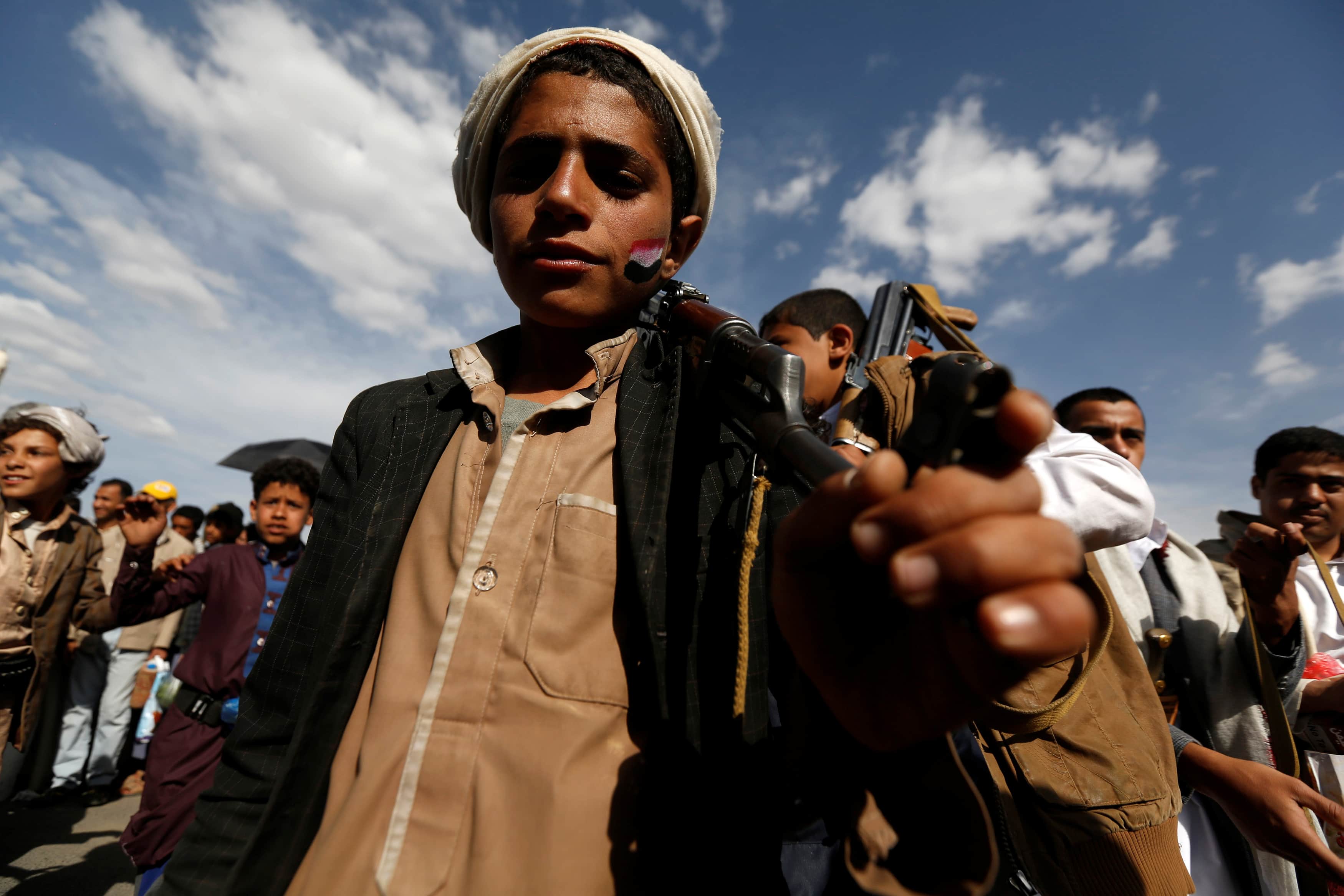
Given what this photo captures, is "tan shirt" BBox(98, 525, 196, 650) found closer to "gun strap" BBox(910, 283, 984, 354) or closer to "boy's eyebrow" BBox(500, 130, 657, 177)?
"boy's eyebrow" BBox(500, 130, 657, 177)

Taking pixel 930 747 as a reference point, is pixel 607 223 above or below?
above

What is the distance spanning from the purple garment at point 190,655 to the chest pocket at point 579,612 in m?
3.73

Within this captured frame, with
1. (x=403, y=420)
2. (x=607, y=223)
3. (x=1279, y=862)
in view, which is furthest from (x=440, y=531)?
(x=1279, y=862)

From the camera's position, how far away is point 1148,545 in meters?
2.73

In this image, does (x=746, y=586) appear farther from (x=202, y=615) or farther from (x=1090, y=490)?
(x=202, y=615)

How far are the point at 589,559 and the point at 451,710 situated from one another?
14.5 inches

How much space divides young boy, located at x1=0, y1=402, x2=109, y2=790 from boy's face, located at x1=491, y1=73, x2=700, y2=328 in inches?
183

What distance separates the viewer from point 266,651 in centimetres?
136

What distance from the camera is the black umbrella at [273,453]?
1090cm

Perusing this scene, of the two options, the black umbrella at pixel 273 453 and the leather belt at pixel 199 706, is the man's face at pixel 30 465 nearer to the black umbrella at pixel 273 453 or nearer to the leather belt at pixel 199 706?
the leather belt at pixel 199 706

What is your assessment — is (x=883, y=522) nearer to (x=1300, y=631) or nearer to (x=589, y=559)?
(x=589, y=559)

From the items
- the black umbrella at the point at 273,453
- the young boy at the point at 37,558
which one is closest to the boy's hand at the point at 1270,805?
the young boy at the point at 37,558

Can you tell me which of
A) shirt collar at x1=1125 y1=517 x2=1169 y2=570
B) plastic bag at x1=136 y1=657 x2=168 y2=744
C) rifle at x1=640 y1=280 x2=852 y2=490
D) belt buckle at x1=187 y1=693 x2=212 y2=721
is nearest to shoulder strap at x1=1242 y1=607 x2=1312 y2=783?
shirt collar at x1=1125 y1=517 x2=1169 y2=570

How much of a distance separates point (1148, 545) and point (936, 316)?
2.42 meters
